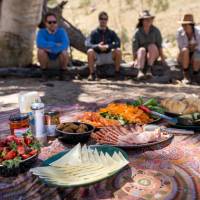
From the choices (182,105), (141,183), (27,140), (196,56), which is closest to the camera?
(141,183)

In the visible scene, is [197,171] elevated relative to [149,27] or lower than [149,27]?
lower

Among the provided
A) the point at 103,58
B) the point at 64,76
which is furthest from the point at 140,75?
the point at 64,76

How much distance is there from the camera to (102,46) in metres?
7.62

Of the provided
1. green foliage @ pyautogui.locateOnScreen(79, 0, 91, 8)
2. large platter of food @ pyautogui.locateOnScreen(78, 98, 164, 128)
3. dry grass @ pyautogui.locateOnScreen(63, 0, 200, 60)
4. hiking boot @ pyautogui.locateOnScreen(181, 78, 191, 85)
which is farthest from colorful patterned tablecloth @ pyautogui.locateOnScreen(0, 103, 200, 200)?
green foliage @ pyautogui.locateOnScreen(79, 0, 91, 8)

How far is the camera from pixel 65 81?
7.61 meters

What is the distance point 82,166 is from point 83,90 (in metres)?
4.06

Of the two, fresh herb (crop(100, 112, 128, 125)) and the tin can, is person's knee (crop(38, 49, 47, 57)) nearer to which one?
fresh herb (crop(100, 112, 128, 125))

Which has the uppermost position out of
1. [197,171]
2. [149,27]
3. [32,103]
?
[149,27]

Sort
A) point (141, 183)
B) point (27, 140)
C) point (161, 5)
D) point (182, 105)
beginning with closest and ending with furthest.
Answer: point (141, 183), point (27, 140), point (182, 105), point (161, 5)

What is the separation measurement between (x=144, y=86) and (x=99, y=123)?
3.78m

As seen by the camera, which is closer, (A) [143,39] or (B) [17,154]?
(B) [17,154]

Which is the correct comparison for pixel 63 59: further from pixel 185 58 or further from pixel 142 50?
pixel 185 58

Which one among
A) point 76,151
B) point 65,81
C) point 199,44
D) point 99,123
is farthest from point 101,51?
point 76,151

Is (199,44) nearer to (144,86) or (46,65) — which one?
(144,86)
